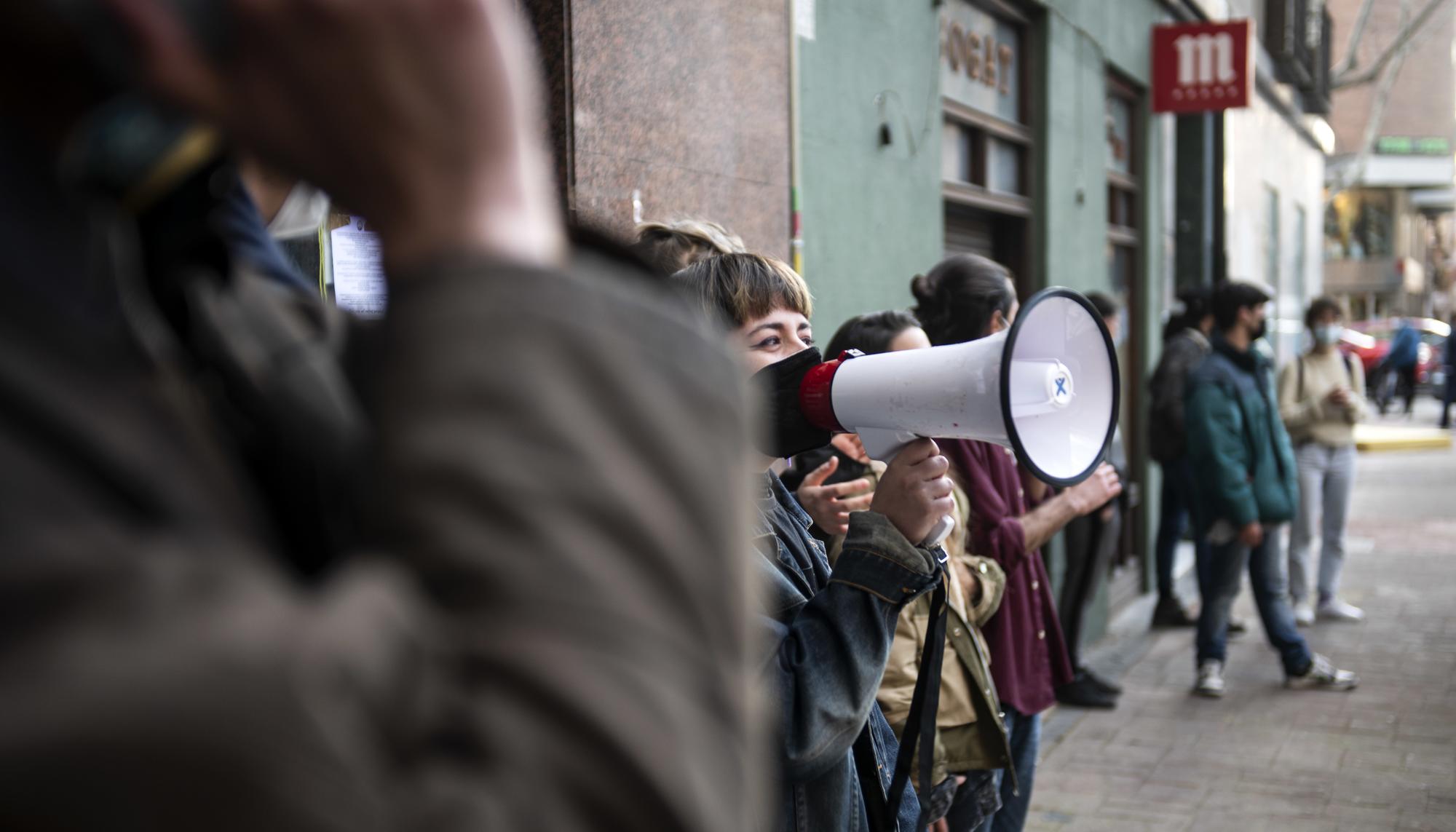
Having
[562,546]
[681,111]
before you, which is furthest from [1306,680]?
[562,546]

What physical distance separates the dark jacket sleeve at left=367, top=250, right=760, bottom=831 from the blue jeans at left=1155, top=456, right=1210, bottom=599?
7002mm

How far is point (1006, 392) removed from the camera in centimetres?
175

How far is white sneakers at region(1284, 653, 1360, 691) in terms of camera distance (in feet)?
20.5

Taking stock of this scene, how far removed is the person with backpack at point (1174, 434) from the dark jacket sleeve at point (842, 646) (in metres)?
5.26

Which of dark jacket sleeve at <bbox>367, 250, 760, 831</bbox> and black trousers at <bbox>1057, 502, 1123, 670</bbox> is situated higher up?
dark jacket sleeve at <bbox>367, 250, 760, 831</bbox>

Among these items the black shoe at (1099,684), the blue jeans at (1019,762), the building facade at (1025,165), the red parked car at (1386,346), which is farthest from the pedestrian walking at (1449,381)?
the blue jeans at (1019,762)

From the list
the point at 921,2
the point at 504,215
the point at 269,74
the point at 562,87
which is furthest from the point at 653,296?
the point at 921,2

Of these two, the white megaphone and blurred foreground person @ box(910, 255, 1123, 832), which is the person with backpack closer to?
blurred foreground person @ box(910, 255, 1123, 832)

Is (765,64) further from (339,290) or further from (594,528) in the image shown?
(594,528)

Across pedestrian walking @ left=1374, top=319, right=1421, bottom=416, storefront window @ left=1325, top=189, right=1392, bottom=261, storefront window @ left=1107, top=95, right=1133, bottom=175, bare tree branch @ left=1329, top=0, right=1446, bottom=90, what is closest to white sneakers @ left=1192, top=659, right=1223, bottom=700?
storefront window @ left=1107, top=95, right=1133, bottom=175

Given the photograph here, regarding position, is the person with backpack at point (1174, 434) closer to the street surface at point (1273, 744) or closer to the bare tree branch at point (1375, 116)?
the street surface at point (1273, 744)

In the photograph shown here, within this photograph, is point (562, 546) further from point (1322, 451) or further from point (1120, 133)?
point (1120, 133)

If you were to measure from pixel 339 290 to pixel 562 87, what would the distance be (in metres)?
0.86

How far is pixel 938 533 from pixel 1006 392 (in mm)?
288
